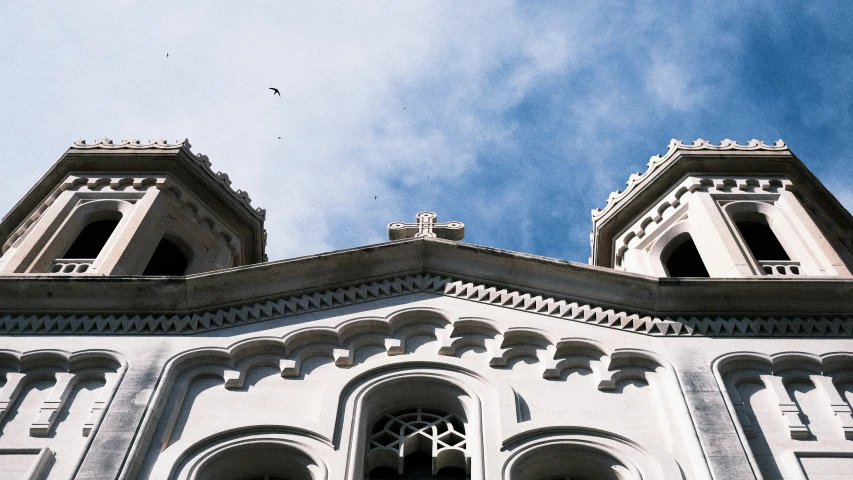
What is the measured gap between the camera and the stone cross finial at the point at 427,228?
719 inches

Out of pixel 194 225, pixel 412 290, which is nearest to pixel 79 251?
pixel 194 225

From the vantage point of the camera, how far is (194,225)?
844 inches

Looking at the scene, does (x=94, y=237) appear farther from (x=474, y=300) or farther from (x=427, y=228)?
(x=474, y=300)

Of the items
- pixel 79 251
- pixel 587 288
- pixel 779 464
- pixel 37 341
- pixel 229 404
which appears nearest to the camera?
pixel 779 464

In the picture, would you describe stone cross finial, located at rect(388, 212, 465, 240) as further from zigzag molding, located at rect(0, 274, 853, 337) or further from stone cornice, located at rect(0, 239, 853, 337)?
zigzag molding, located at rect(0, 274, 853, 337)

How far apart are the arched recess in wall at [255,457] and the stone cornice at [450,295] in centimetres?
242

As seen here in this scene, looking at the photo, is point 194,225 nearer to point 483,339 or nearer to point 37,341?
point 37,341

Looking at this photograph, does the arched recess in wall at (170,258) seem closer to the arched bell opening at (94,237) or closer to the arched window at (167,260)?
the arched window at (167,260)

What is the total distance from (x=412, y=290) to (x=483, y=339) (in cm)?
148

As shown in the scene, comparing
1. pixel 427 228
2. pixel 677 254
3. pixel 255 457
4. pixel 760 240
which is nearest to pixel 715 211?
pixel 760 240

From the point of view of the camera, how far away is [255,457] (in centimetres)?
1316

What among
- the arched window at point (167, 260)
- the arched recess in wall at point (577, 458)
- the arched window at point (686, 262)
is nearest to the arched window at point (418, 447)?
the arched recess in wall at point (577, 458)

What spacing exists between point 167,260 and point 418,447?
31.6 feet

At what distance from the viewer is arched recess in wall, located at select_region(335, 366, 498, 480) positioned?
1317 cm
